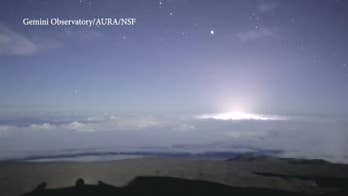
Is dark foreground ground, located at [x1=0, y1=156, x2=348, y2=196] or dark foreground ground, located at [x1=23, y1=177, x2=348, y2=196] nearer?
dark foreground ground, located at [x1=23, y1=177, x2=348, y2=196]

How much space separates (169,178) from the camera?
1595cm

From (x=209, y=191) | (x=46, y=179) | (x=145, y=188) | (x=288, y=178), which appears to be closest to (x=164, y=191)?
(x=145, y=188)

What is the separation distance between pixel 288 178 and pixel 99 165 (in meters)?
10.6

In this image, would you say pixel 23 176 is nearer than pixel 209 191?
No

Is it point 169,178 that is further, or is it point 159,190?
point 169,178

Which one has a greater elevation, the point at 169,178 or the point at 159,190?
the point at 169,178

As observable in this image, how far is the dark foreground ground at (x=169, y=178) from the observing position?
543 inches

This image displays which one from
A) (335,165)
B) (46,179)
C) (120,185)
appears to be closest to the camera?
(120,185)

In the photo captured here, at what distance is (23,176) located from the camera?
16234mm

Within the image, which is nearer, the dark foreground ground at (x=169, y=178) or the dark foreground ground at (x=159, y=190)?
the dark foreground ground at (x=159, y=190)

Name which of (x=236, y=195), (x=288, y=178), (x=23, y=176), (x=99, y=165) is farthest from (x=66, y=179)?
(x=288, y=178)

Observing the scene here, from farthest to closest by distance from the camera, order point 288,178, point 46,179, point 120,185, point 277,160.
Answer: point 277,160 → point 288,178 → point 46,179 → point 120,185

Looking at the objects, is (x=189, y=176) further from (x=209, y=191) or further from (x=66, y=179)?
(x=66, y=179)

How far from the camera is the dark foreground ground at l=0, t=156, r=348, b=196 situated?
1380 centimetres
